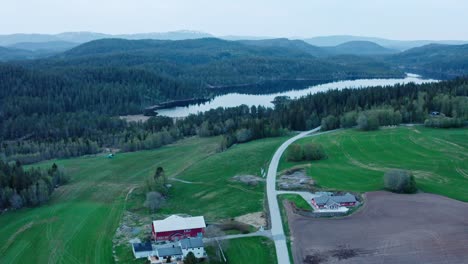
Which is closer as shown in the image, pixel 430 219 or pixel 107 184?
pixel 430 219

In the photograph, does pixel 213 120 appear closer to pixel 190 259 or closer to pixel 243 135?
pixel 243 135

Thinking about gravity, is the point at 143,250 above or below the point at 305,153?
below

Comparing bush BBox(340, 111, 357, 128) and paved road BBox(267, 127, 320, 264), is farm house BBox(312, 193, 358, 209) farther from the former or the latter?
bush BBox(340, 111, 357, 128)

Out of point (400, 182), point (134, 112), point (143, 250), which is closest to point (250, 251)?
point (143, 250)

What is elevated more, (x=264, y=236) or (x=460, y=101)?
(x=460, y=101)

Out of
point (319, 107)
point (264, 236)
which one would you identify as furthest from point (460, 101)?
point (264, 236)

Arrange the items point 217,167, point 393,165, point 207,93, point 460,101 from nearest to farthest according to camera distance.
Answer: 1. point 393,165
2. point 217,167
3. point 460,101
4. point 207,93

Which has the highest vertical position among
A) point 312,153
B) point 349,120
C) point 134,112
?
point 349,120

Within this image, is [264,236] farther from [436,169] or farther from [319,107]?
[319,107]

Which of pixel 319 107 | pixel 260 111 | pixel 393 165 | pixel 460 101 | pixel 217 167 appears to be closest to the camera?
pixel 393 165
